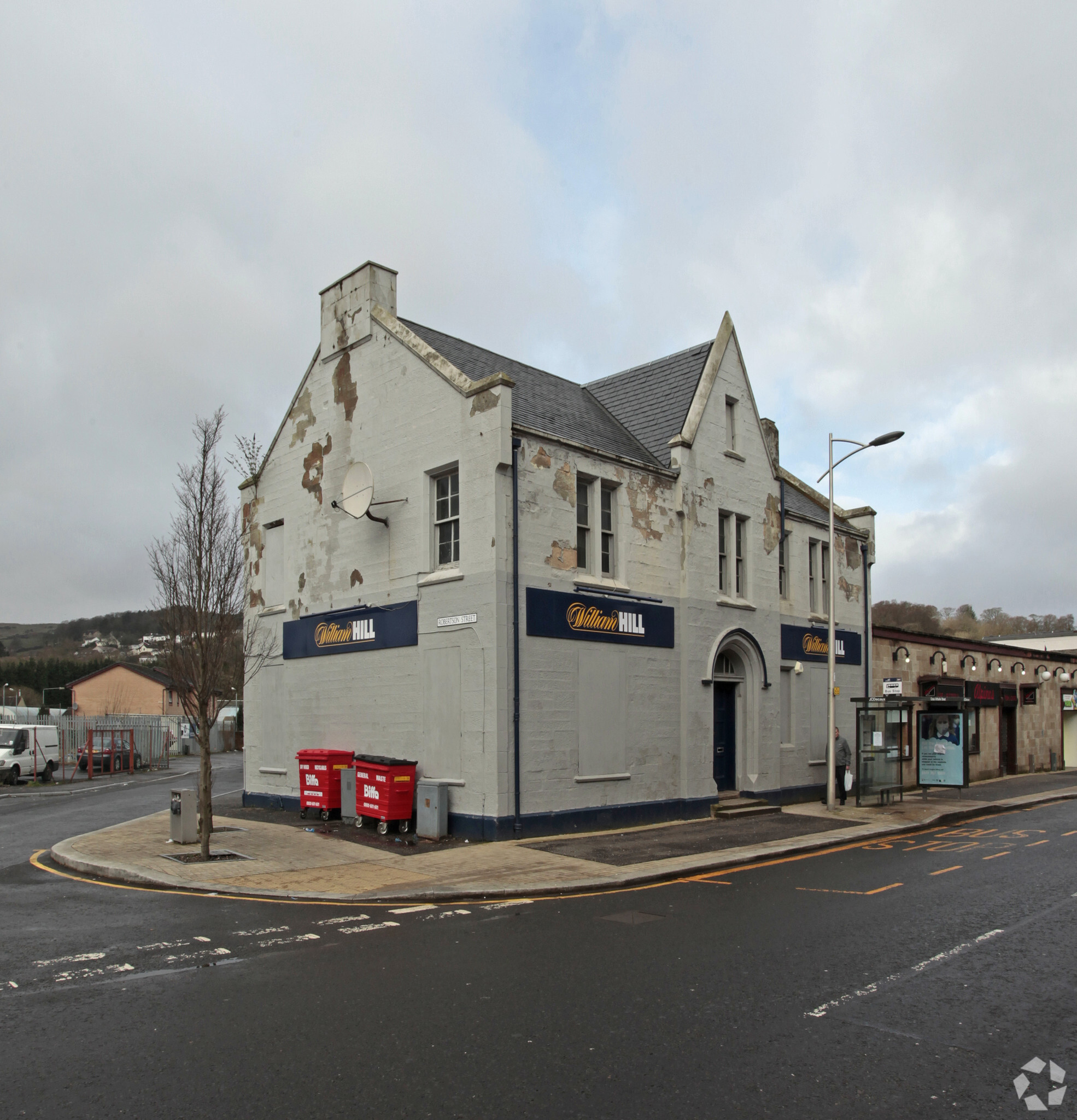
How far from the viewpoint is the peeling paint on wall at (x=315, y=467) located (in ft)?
68.2

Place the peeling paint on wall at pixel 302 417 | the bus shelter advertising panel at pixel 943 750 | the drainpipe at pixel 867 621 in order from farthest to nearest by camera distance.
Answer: the drainpipe at pixel 867 621, the bus shelter advertising panel at pixel 943 750, the peeling paint on wall at pixel 302 417

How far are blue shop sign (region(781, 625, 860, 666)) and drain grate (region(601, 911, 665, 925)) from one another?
14.1 metres

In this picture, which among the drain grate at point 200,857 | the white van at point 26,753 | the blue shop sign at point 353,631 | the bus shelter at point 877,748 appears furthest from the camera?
the white van at point 26,753

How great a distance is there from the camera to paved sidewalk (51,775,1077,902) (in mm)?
11680

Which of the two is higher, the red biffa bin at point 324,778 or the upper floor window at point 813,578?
the upper floor window at point 813,578

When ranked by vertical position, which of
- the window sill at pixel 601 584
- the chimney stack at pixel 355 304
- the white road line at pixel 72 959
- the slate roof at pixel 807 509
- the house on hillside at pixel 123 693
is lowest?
the house on hillside at pixel 123 693

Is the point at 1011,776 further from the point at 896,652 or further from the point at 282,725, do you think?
the point at 282,725

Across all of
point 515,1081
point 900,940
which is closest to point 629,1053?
A: point 515,1081

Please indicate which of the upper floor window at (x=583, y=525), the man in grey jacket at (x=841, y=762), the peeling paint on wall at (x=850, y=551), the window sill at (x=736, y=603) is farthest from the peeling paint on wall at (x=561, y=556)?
the peeling paint on wall at (x=850, y=551)

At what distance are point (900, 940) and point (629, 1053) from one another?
13.9 feet

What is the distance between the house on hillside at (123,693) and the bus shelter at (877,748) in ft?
186

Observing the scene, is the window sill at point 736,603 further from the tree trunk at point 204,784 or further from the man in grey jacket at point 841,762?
the tree trunk at point 204,784

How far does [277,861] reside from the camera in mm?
→ 13773

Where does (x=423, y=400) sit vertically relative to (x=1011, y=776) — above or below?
above
